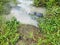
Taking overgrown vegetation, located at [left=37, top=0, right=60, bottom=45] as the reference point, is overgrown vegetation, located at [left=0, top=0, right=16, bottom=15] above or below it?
above

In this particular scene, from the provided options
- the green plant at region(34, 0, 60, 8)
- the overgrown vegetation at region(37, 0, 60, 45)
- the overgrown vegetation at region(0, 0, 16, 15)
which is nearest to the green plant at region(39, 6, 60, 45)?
the overgrown vegetation at region(37, 0, 60, 45)

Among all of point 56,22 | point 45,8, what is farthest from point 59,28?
point 45,8

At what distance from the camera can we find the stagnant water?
523 cm

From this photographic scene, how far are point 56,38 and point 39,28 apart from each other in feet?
2.04

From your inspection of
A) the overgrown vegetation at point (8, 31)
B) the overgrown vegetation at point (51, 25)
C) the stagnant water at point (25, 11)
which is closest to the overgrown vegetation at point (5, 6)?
the stagnant water at point (25, 11)

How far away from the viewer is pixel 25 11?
5.70 m

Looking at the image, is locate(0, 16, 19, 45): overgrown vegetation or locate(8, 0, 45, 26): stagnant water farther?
locate(8, 0, 45, 26): stagnant water

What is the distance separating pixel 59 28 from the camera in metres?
4.73

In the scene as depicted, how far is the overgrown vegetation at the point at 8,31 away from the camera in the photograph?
4305 mm

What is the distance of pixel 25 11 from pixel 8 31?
1309 mm

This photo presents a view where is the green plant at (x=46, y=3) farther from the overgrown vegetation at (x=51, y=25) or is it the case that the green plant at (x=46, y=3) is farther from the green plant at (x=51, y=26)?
the green plant at (x=51, y=26)

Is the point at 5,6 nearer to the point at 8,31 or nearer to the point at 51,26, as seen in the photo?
the point at 8,31

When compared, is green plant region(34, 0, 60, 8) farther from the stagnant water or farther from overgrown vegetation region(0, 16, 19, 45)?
overgrown vegetation region(0, 16, 19, 45)

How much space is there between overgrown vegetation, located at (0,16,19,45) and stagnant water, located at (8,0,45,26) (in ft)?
1.34
